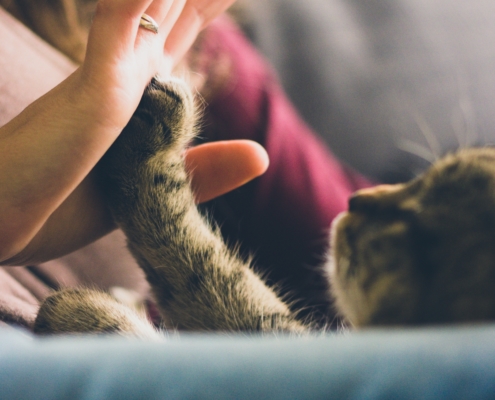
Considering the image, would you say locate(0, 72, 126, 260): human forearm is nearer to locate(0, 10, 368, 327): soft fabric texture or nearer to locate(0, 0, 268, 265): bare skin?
locate(0, 0, 268, 265): bare skin

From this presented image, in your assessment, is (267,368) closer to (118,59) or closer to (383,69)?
(118,59)

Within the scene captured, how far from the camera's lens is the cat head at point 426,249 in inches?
13.0

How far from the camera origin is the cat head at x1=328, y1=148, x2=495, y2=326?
1.09ft

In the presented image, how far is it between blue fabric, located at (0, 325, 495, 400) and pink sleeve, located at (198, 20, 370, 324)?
0.56 metres

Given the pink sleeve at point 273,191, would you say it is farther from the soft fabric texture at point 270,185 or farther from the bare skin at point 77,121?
the bare skin at point 77,121

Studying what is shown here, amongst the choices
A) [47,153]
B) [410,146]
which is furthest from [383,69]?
[47,153]

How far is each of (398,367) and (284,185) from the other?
65cm

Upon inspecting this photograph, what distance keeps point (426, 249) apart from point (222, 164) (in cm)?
26

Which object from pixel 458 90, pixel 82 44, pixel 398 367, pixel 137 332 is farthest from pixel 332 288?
pixel 458 90

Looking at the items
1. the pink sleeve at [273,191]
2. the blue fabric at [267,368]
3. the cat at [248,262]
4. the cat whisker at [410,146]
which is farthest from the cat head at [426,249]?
the cat whisker at [410,146]

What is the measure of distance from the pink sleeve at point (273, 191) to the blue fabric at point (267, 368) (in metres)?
0.56

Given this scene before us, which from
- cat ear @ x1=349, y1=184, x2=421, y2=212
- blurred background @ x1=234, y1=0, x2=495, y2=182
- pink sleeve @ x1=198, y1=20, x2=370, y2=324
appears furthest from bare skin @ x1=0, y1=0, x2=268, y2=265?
blurred background @ x1=234, y1=0, x2=495, y2=182

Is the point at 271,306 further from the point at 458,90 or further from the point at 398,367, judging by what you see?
the point at 458,90

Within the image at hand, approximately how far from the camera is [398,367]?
194 mm
